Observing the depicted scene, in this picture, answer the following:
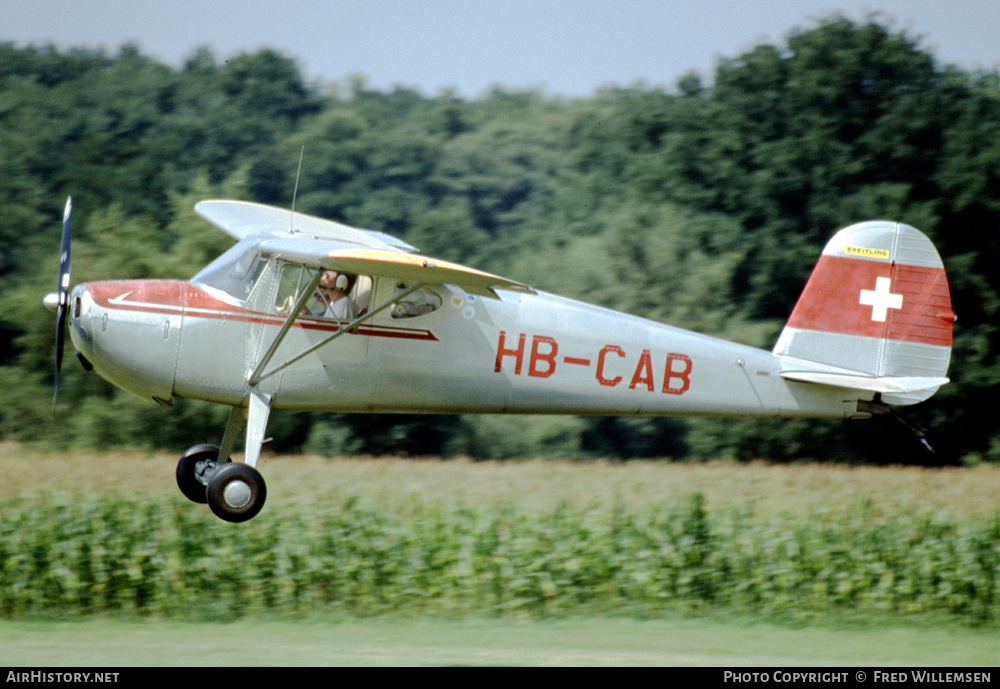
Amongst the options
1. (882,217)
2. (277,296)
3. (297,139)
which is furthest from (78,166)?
(277,296)

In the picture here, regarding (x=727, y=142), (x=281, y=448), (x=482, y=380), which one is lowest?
(x=281, y=448)

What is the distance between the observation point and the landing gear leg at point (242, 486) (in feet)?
30.7

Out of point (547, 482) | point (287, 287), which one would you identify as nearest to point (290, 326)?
point (287, 287)

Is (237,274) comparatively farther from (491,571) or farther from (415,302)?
(491,571)

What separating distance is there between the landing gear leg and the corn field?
7.39ft

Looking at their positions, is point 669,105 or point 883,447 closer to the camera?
point 883,447

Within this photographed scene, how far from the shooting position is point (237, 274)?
32.0ft

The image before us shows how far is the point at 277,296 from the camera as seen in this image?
9680 mm

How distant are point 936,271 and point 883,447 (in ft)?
51.1

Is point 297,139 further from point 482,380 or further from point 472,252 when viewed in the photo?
point 482,380

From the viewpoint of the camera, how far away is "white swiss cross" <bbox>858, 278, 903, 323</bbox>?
1111 centimetres

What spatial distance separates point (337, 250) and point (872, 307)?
547 cm

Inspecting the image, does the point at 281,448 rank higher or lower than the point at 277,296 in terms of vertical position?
lower
